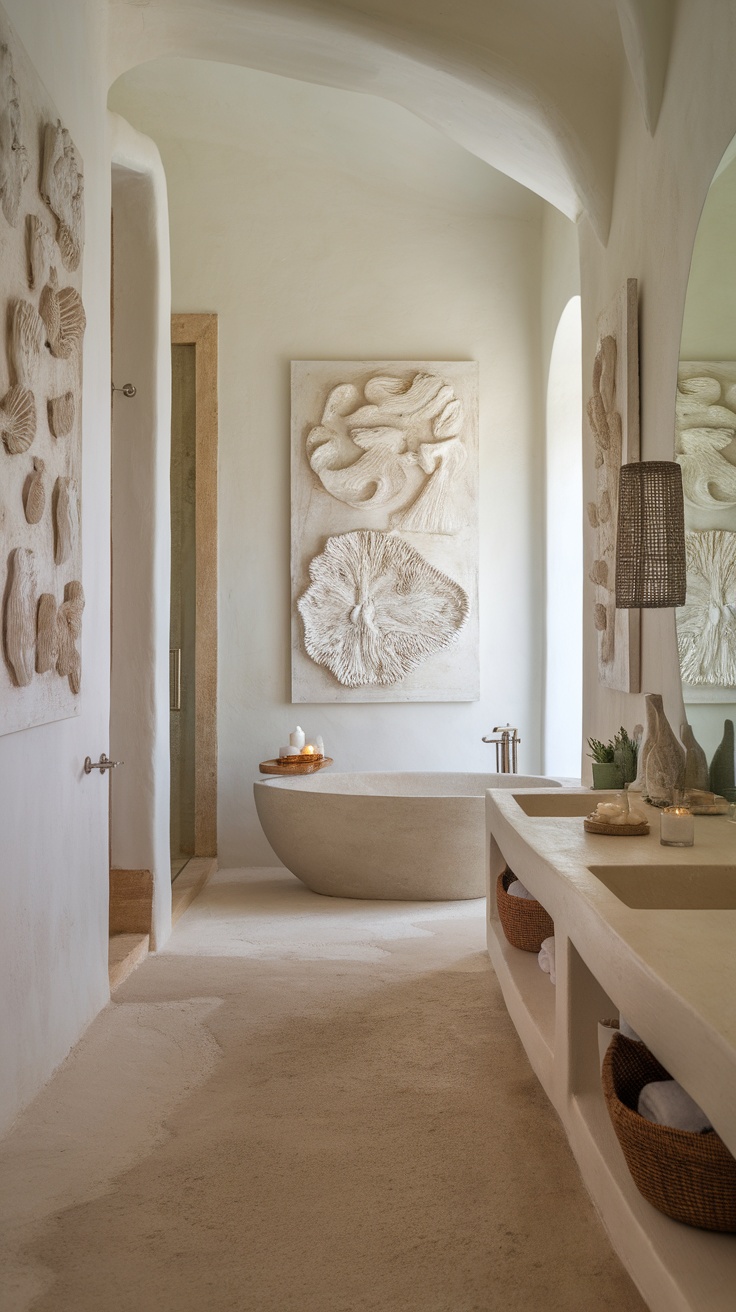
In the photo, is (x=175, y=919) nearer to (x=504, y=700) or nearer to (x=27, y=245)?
(x=504, y=700)

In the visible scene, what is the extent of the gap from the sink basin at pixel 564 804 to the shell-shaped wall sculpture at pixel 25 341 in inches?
68.5

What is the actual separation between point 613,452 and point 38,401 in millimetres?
1747

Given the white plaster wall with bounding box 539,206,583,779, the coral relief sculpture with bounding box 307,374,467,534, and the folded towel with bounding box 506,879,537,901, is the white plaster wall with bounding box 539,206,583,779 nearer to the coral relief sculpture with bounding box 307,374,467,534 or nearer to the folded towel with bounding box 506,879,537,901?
the coral relief sculpture with bounding box 307,374,467,534

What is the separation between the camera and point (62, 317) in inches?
105

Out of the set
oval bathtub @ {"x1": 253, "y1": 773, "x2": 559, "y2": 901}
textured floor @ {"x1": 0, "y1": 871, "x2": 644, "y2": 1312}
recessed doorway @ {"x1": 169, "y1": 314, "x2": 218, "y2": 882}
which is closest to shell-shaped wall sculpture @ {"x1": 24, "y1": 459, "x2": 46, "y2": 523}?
textured floor @ {"x1": 0, "y1": 871, "x2": 644, "y2": 1312}

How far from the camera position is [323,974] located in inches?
140

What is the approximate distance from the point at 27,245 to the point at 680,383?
5.09 feet

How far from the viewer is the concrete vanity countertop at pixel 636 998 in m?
1.33

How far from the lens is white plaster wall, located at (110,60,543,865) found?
5.50 m

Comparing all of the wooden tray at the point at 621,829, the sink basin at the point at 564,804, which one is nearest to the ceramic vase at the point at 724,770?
the wooden tray at the point at 621,829

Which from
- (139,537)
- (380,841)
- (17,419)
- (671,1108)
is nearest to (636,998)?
(671,1108)

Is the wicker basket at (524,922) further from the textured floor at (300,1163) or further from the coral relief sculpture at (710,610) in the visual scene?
the coral relief sculpture at (710,610)

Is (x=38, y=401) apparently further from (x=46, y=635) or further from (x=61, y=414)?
(x=46, y=635)

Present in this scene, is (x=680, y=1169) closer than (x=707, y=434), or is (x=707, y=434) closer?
(x=680, y=1169)
